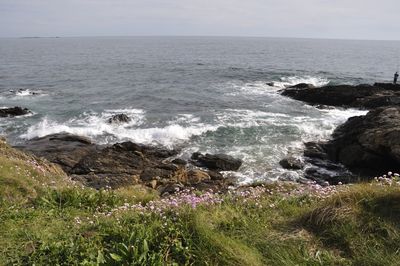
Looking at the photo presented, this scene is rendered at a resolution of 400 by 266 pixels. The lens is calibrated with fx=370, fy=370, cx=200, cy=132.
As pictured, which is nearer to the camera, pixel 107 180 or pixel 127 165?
pixel 107 180

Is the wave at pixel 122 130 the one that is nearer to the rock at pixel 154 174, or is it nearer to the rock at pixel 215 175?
the rock at pixel 154 174

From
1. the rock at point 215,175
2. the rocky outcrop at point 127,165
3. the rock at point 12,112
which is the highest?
the rock at point 12,112

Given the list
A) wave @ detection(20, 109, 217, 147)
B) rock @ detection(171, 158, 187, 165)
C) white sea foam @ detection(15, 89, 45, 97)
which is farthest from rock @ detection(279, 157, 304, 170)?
white sea foam @ detection(15, 89, 45, 97)

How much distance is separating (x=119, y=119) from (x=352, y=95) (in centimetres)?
2198

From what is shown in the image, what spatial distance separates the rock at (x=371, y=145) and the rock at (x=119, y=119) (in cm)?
1420

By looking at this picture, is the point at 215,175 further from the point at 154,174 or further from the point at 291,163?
the point at 291,163

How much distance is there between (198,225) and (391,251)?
107 inches

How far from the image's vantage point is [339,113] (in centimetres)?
3088

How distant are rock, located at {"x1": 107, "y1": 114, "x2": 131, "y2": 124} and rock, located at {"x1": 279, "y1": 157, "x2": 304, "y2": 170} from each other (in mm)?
12673

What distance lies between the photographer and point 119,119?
1080 inches

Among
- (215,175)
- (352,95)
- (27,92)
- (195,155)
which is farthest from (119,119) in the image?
(352,95)

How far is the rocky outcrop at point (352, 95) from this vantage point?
32.7m

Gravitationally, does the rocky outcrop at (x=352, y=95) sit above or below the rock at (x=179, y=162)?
above

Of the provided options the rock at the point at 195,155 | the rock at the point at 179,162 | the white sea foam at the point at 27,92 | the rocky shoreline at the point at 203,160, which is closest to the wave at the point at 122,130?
the rocky shoreline at the point at 203,160
